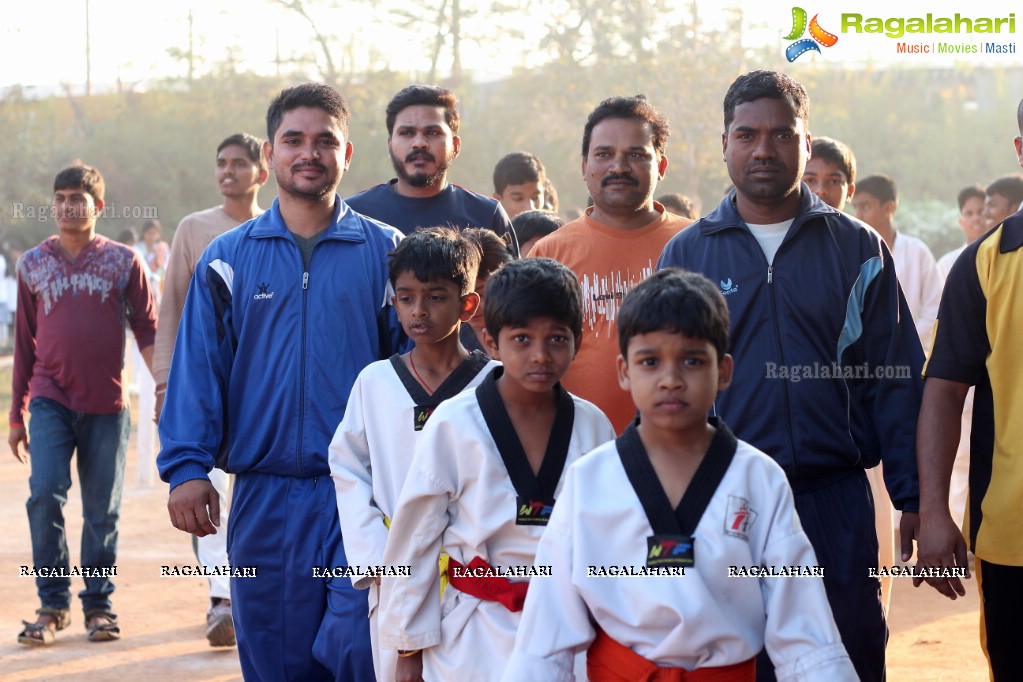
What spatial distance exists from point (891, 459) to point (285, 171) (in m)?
2.48

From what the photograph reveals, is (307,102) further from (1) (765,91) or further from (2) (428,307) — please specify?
(1) (765,91)

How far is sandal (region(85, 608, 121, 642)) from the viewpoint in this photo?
7.80 meters

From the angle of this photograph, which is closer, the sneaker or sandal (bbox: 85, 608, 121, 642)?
the sneaker

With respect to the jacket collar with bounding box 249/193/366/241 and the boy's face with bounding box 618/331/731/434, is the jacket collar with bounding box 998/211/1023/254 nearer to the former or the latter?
the boy's face with bounding box 618/331/731/434

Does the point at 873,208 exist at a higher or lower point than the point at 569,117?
lower

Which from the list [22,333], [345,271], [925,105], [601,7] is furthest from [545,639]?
[925,105]

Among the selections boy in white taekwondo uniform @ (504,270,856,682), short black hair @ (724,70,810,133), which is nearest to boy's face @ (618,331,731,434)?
boy in white taekwondo uniform @ (504,270,856,682)

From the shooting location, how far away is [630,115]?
5.41 metres

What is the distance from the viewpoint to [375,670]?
449 cm

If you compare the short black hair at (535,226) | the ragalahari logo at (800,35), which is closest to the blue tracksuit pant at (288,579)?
the short black hair at (535,226)

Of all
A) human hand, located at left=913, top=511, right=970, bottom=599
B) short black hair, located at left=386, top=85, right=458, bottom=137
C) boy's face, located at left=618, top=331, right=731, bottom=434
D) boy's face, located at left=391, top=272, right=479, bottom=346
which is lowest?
human hand, located at left=913, top=511, right=970, bottom=599

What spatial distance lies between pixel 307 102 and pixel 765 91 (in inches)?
71.5

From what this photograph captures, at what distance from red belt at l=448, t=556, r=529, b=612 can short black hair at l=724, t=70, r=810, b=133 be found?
68.1 inches

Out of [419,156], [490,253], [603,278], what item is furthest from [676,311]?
[419,156]
